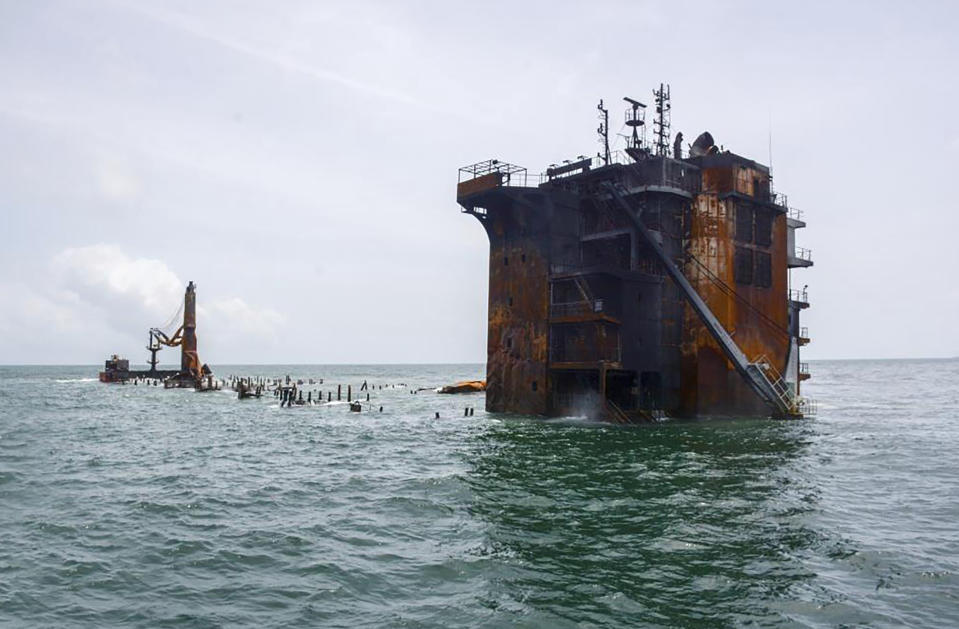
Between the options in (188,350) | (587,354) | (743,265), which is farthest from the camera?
(188,350)

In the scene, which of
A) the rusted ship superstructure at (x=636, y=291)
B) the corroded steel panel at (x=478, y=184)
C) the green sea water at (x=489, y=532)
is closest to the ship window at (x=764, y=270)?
the rusted ship superstructure at (x=636, y=291)

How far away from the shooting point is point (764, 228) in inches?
1886

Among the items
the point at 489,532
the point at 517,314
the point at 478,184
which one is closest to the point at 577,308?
the point at 517,314

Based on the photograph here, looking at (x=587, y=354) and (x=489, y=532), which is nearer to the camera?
(x=489, y=532)

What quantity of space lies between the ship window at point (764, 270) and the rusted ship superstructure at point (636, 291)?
140 mm

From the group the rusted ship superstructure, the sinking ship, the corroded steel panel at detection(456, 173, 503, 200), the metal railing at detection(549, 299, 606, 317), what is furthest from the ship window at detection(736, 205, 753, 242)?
the sinking ship

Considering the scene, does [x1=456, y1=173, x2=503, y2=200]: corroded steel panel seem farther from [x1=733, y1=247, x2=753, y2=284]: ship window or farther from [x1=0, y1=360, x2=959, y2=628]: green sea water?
[x1=0, y1=360, x2=959, y2=628]: green sea water

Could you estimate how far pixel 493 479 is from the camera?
25328 mm

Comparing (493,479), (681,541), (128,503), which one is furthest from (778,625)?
(128,503)

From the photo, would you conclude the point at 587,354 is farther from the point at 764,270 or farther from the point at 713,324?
the point at 764,270

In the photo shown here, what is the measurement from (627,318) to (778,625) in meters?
30.6

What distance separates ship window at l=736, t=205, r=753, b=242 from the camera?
45.9 metres

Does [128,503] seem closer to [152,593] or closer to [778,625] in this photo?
[152,593]

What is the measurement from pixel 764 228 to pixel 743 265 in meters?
4.14
